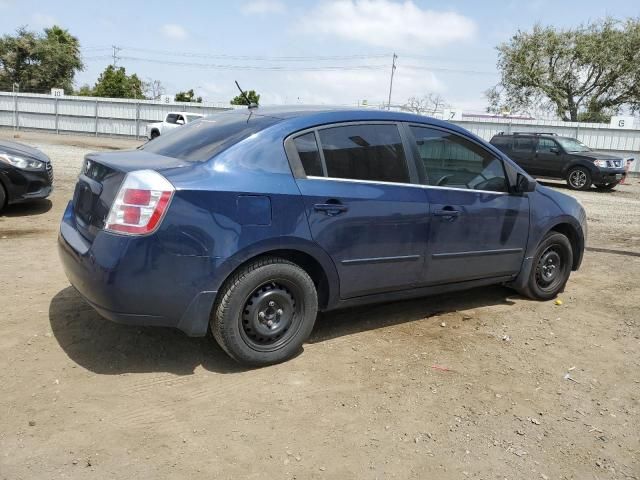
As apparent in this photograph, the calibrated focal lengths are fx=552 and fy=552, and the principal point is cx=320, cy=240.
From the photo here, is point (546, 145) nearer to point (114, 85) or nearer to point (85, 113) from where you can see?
point (85, 113)

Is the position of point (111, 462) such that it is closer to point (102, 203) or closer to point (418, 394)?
point (102, 203)

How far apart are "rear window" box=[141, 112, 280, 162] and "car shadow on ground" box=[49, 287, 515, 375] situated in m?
1.32

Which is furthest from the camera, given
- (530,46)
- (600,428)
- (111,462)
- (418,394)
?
(530,46)

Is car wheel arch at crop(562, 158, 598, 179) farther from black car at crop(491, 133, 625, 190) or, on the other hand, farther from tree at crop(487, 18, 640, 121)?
tree at crop(487, 18, 640, 121)

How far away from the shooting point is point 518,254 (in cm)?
494

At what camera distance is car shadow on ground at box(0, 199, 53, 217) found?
812 cm

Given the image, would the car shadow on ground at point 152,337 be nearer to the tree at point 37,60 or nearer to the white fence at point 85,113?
the white fence at point 85,113

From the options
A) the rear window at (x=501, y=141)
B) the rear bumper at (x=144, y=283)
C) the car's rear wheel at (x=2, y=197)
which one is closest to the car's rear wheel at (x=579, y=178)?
the rear window at (x=501, y=141)

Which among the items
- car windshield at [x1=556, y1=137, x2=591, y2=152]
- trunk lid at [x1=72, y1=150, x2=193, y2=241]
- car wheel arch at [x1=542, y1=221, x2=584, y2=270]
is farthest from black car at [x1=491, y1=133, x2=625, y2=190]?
trunk lid at [x1=72, y1=150, x2=193, y2=241]

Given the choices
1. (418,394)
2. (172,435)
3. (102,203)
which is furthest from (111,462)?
(418,394)

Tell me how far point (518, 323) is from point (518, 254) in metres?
0.62

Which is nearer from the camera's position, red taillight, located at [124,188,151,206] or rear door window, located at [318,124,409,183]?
red taillight, located at [124,188,151,206]

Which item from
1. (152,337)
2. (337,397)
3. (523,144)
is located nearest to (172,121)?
(523,144)

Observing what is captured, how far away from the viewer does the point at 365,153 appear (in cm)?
397
